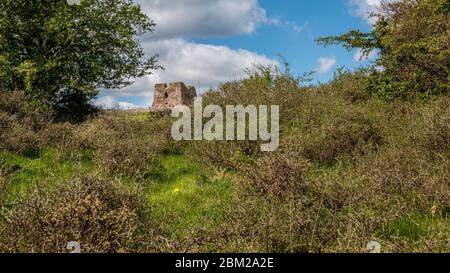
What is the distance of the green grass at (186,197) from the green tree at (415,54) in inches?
297

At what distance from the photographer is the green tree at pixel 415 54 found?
13.0 metres

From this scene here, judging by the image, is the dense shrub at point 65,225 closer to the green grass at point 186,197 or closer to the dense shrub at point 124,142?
the green grass at point 186,197

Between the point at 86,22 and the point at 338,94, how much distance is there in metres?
12.7

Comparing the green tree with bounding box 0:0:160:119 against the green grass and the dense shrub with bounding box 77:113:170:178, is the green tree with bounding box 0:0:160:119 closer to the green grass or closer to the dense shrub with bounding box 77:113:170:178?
the dense shrub with bounding box 77:113:170:178

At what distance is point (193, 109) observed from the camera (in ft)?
50.2

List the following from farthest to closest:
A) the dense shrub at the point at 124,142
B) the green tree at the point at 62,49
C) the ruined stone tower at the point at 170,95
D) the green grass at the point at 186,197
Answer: the ruined stone tower at the point at 170,95 < the green tree at the point at 62,49 < the dense shrub at the point at 124,142 < the green grass at the point at 186,197

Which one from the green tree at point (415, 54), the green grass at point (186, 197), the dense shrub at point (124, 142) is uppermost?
the green tree at point (415, 54)

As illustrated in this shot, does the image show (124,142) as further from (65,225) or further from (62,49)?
(62,49)

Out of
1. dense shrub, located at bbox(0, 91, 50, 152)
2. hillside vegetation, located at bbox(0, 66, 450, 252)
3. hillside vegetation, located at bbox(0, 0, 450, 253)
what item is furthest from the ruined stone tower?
Answer: dense shrub, located at bbox(0, 91, 50, 152)

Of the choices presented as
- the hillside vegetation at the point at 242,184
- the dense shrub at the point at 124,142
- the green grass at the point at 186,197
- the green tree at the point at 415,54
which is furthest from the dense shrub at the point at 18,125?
the green tree at the point at 415,54

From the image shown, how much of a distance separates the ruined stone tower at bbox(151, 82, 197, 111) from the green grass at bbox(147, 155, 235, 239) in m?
18.2

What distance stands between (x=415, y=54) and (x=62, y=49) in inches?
613
